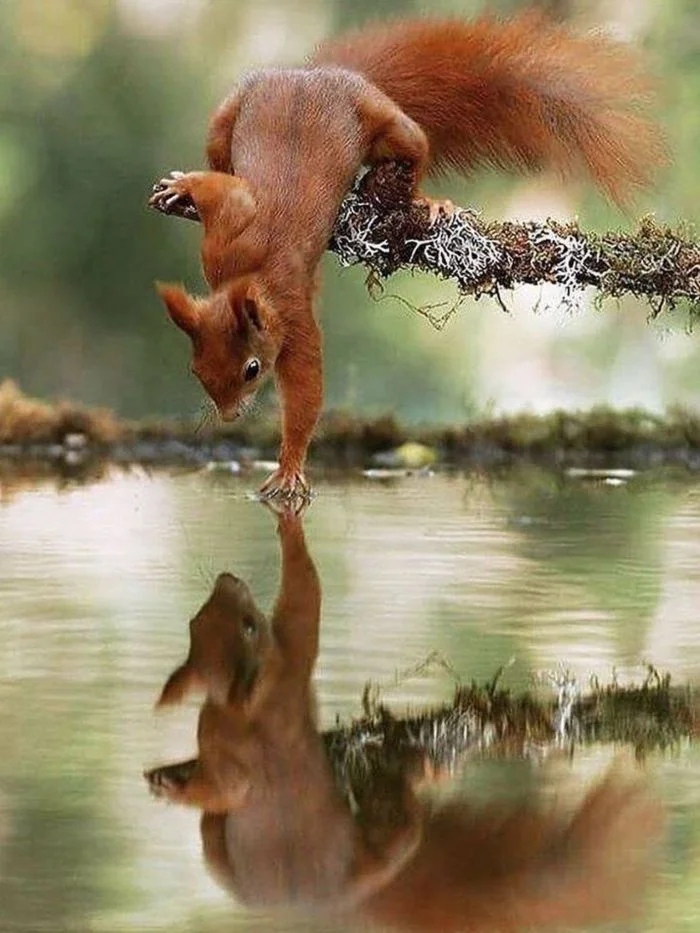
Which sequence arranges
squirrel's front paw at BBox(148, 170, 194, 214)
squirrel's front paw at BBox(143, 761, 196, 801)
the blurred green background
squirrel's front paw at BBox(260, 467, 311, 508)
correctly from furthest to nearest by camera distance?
the blurred green background
squirrel's front paw at BBox(260, 467, 311, 508)
squirrel's front paw at BBox(148, 170, 194, 214)
squirrel's front paw at BBox(143, 761, 196, 801)

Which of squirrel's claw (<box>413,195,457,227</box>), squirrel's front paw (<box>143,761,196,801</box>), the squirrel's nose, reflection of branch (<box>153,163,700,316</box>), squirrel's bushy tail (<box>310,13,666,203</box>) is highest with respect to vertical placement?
squirrel's bushy tail (<box>310,13,666,203</box>)

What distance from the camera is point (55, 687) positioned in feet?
6.45

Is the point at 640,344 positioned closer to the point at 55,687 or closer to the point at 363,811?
the point at 55,687

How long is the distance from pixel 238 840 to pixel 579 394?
13.3ft

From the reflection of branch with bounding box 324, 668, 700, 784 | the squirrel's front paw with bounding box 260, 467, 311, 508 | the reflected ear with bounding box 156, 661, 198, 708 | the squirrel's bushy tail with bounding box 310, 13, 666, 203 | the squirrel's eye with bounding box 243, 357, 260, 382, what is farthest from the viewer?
the squirrel's front paw with bounding box 260, 467, 311, 508

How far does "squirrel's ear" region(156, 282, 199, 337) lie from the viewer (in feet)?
9.64

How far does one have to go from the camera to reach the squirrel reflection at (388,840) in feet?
4.24

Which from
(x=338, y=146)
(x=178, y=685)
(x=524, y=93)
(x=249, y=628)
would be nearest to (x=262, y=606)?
(x=249, y=628)

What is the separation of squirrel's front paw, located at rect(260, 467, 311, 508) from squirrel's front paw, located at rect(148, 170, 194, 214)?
606 millimetres

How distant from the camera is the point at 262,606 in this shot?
254cm

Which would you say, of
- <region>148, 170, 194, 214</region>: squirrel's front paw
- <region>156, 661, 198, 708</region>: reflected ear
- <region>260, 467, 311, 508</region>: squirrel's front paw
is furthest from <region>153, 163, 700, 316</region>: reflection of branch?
<region>156, 661, 198, 708</region>: reflected ear

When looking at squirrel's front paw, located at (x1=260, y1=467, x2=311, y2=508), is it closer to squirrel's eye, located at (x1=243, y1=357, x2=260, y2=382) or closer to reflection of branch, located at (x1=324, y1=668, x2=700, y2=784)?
squirrel's eye, located at (x1=243, y1=357, x2=260, y2=382)

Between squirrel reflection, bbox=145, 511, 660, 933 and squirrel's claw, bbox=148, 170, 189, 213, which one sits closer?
squirrel reflection, bbox=145, 511, 660, 933

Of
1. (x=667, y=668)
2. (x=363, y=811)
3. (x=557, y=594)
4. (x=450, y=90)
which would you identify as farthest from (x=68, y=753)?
(x=450, y=90)
